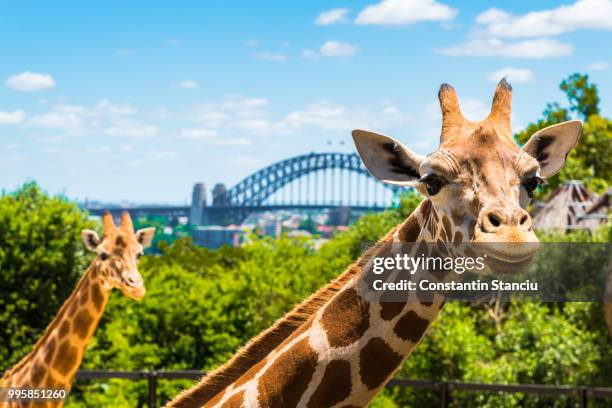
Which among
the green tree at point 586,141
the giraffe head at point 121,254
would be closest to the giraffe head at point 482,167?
the giraffe head at point 121,254

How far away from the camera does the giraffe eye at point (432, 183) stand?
3.74m

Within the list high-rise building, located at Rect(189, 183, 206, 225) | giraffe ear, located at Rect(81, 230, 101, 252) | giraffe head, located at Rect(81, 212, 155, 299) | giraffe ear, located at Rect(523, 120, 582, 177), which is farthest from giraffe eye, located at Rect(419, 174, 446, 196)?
high-rise building, located at Rect(189, 183, 206, 225)

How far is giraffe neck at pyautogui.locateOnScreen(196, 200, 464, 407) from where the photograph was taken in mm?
4047

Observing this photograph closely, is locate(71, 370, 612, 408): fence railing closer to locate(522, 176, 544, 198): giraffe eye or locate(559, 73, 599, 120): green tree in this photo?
locate(522, 176, 544, 198): giraffe eye

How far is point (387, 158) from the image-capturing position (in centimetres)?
392

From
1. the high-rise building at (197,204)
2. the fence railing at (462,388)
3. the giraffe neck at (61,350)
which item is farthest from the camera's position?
the high-rise building at (197,204)

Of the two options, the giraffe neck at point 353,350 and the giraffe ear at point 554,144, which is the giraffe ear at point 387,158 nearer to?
the giraffe neck at point 353,350

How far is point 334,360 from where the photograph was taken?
160 inches

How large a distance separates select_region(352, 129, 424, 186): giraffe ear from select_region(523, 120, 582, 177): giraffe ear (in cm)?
60

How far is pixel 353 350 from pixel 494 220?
0.98 metres

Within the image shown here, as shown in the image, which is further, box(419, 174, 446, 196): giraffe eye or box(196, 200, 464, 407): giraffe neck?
box(196, 200, 464, 407): giraffe neck

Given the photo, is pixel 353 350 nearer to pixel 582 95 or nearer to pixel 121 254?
pixel 121 254

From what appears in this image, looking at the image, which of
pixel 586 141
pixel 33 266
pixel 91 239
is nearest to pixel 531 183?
pixel 91 239

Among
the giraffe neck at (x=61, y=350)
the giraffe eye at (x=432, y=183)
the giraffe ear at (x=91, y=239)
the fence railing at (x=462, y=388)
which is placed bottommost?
the fence railing at (x=462, y=388)
